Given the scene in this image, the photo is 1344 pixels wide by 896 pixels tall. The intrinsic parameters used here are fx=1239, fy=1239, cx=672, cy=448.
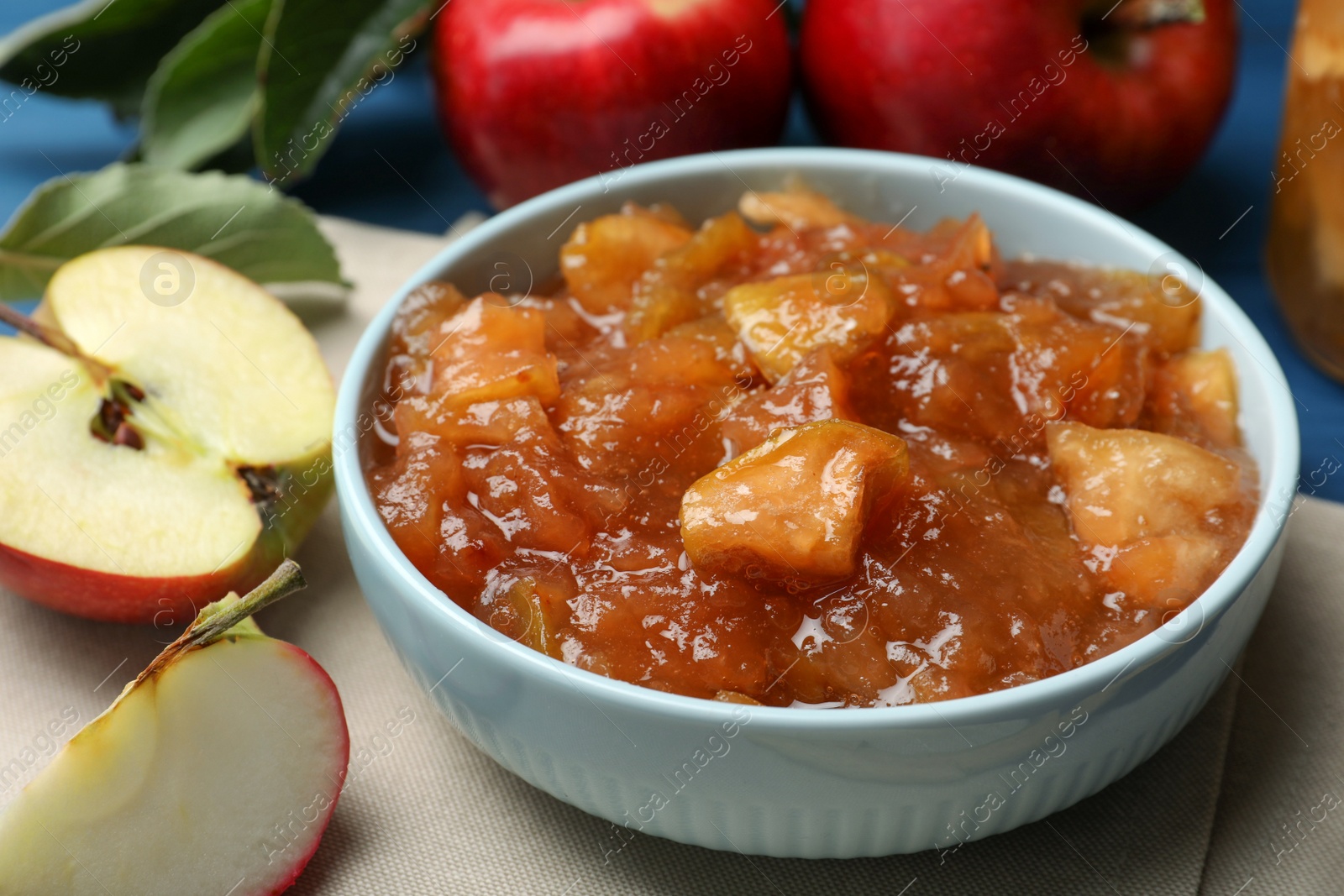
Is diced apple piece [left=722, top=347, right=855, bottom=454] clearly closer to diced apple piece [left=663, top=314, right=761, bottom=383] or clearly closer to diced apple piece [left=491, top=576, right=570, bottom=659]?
diced apple piece [left=663, top=314, right=761, bottom=383]

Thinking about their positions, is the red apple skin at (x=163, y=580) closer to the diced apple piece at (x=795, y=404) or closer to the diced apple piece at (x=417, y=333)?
the diced apple piece at (x=417, y=333)

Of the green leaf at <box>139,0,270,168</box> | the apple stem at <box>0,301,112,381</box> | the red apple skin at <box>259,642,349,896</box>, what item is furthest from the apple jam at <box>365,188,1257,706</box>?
the green leaf at <box>139,0,270,168</box>

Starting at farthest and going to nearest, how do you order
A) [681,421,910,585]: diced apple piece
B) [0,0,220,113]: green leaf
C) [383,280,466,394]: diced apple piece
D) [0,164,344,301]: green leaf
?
[0,0,220,113]: green leaf
[0,164,344,301]: green leaf
[383,280,466,394]: diced apple piece
[681,421,910,585]: diced apple piece

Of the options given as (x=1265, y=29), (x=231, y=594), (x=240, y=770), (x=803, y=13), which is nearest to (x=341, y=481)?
(x=231, y=594)

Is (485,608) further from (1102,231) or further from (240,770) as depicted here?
(1102,231)

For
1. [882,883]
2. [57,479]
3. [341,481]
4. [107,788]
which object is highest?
[341,481]

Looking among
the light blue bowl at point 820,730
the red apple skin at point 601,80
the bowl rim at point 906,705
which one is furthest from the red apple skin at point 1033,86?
the light blue bowl at point 820,730

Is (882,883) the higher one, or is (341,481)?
(341,481)
